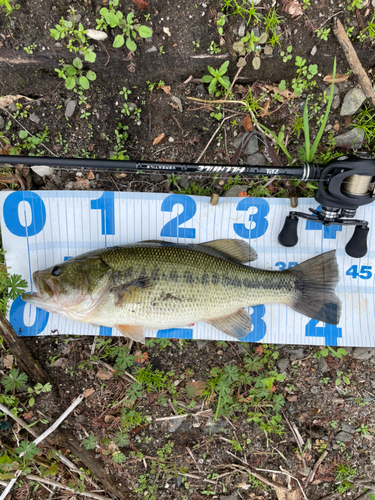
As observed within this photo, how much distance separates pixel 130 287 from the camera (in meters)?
2.60

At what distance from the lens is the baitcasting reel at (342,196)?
2.59 meters

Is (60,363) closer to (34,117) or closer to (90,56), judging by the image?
(34,117)

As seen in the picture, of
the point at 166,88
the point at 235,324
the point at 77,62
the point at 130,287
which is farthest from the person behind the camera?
the point at 166,88

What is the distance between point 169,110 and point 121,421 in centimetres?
334

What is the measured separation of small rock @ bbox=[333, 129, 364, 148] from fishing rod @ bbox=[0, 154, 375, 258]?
0.63 m

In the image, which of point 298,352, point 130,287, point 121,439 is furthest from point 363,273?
point 121,439

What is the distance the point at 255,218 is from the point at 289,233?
15.4 inches

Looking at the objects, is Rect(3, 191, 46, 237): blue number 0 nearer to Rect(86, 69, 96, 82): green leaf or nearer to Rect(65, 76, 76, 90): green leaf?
Rect(65, 76, 76, 90): green leaf

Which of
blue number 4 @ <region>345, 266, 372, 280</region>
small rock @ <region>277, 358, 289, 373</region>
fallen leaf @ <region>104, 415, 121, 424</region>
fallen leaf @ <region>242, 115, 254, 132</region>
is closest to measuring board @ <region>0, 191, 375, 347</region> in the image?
blue number 4 @ <region>345, 266, 372, 280</region>

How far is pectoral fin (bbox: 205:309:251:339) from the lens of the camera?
113 inches

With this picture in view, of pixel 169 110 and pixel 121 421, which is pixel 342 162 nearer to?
pixel 169 110

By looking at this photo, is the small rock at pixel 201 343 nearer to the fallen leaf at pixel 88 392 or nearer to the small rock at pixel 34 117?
the fallen leaf at pixel 88 392

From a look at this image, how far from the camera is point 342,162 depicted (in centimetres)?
260

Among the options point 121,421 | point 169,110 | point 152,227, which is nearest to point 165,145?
point 169,110
